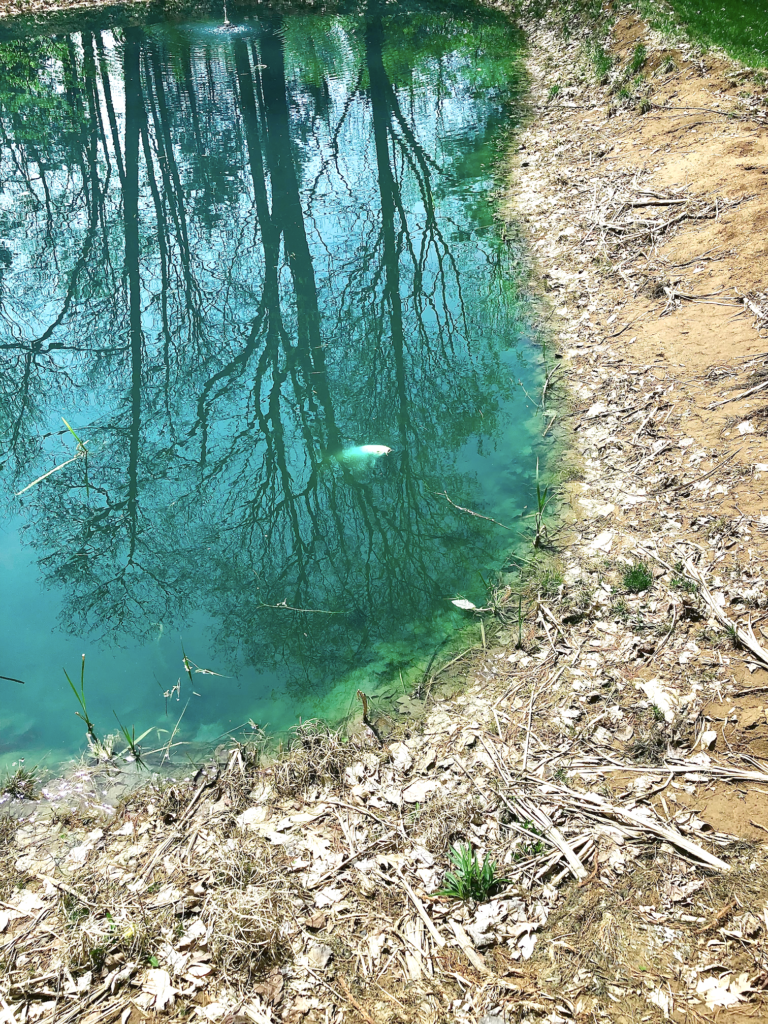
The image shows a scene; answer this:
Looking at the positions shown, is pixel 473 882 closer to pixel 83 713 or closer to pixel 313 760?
pixel 313 760

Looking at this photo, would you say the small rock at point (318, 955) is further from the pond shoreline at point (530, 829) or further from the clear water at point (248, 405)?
the clear water at point (248, 405)

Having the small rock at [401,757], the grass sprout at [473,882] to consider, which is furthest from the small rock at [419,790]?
the grass sprout at [473,882]

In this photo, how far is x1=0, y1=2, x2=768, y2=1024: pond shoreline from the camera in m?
2.95

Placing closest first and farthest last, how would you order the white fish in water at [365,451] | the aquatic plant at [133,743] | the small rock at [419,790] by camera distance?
the small rock at [419,790] < the aquatic plant at [133,743] < the white fish in water at [365,451]

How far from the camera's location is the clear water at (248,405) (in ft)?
17.0

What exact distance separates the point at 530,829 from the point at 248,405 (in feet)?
17.4

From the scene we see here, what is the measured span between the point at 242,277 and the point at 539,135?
6.04 metres

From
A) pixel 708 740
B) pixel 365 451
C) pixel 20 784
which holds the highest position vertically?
pixel 365 451

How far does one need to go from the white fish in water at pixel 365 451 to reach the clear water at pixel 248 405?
89mm

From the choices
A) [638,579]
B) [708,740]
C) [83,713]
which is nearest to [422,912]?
[708,740]

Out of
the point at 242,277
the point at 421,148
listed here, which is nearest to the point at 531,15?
the point at 421,148

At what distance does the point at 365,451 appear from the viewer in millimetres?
6770

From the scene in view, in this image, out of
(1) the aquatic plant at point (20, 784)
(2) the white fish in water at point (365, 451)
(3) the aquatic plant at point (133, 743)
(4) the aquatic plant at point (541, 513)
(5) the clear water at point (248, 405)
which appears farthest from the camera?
(2) the white fish in water at point (365, 451)

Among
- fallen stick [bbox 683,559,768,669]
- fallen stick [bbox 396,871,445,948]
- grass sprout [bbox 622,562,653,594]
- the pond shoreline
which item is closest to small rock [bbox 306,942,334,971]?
the pond shoreline
